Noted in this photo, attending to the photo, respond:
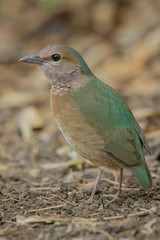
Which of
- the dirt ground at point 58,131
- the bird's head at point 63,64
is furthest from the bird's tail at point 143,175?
the bird's head at point 63,64

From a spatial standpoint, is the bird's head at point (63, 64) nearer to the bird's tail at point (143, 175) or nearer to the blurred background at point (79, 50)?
the bird's tail at point (143, 175)

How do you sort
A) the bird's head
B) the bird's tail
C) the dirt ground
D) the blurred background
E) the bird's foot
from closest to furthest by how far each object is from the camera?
the dirt ground < the bird's tail < the bird's foot < the bird's head < the blurred background

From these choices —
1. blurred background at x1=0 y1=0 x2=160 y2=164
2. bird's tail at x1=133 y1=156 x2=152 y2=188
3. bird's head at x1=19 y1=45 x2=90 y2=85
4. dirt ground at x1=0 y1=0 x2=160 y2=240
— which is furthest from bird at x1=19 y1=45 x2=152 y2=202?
blurred background at x1=0 y1=0 x2=160 y2=164

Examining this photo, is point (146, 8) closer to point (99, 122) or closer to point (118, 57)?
point (118, 57)

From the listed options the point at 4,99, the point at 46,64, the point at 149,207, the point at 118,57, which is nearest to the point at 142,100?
the point at 118,57

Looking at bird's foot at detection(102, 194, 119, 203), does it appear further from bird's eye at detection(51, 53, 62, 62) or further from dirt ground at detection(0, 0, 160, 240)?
bird's eye at detection(51, 53, 62, 62)

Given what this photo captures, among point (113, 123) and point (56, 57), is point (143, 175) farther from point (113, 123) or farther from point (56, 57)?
point (56, 57)
